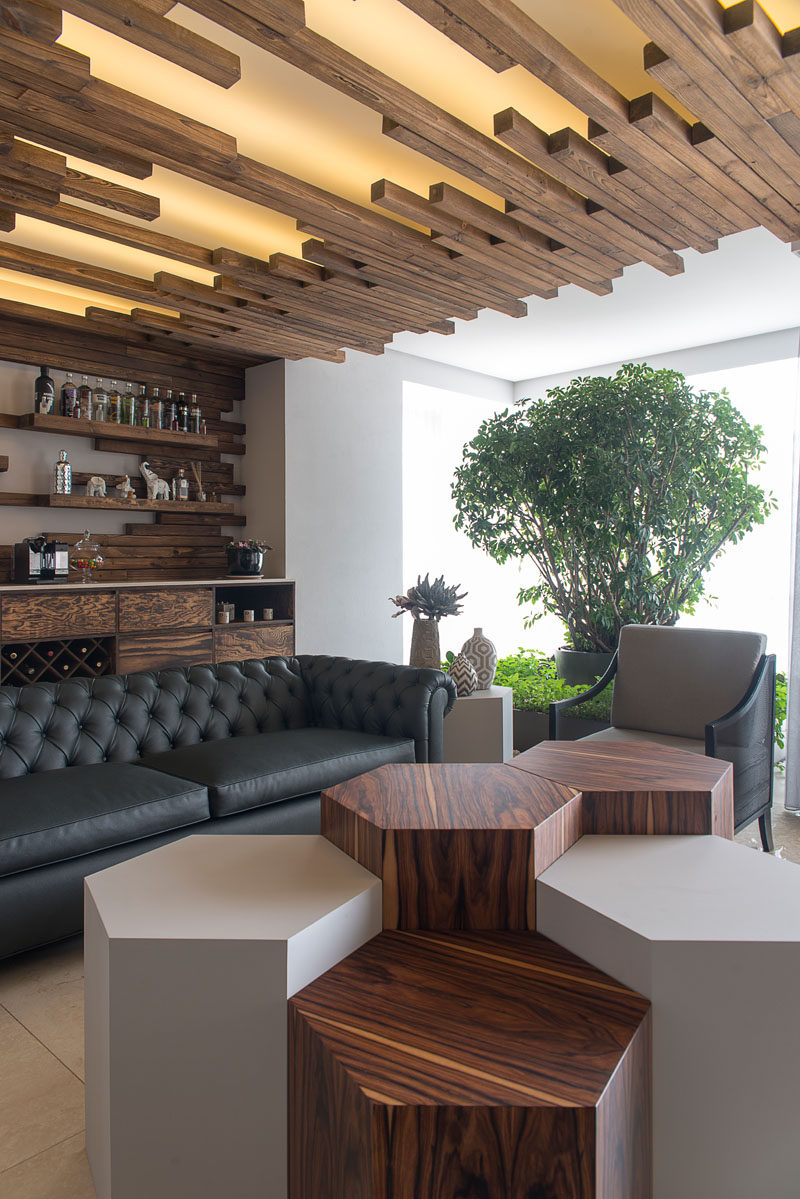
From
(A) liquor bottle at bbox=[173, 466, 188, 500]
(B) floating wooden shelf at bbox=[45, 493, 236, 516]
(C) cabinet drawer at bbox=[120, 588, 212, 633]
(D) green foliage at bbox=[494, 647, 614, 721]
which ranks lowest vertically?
(D) green foliage at bbox=[494, 647, 614, 721]

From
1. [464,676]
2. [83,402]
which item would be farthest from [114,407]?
[464,676]

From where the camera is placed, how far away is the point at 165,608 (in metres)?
4.90

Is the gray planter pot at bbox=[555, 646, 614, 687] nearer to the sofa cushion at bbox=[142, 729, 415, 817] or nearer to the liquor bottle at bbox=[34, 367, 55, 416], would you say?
the sofa cushion at bbox=[142, 729, 415, 817]

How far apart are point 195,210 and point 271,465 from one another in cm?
208

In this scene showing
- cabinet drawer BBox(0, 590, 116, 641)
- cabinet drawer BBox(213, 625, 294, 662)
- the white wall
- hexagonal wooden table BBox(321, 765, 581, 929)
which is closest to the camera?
hexagonal wooden table BBox(321, 765, 581, 929)

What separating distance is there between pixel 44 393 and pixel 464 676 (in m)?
3.01

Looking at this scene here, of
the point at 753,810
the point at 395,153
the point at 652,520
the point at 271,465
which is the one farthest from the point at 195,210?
the point at 753,810

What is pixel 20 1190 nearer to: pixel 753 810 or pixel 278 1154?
pixel 278 1154

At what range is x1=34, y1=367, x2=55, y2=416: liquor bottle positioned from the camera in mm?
4852

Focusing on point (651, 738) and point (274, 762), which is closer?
point (274, 762)

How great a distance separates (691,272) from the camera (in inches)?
195

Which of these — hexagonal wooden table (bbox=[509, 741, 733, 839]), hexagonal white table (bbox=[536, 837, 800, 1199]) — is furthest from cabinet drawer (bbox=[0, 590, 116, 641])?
hexagonal white table (bbox=[536, 837, 800, 1199])

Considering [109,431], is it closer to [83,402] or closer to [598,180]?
[83,402]

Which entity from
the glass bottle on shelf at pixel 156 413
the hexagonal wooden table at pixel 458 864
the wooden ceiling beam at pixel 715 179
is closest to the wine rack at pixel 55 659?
the glass bottle on shelf at pixel 156 413
